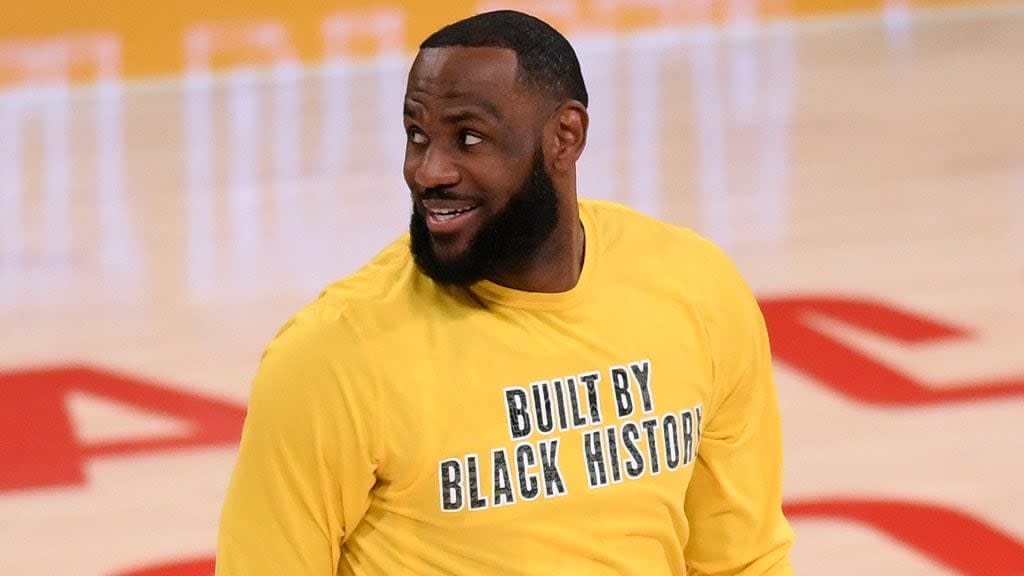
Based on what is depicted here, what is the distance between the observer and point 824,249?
17.6 feet

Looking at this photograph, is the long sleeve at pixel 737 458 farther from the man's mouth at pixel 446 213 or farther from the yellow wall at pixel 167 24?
the yellow wall at pixel 167 24

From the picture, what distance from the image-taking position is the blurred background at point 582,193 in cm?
382

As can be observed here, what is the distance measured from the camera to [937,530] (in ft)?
11.9

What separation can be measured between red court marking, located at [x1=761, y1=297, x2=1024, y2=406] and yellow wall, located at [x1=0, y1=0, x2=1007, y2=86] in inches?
133

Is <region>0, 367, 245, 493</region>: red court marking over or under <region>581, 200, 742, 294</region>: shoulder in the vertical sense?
under

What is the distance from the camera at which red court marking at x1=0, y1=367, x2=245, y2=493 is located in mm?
3955

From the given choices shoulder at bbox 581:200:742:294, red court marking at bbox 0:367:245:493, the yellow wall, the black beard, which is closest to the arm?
the black beard

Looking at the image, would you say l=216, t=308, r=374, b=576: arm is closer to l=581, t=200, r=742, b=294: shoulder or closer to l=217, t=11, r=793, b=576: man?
l=217, t=11, r=793, b=576: man

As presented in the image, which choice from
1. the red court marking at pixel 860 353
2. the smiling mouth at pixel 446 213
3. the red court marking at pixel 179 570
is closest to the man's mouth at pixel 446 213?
the smiling mouth at pixel 446 213

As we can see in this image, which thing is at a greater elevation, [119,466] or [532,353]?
[532,353]

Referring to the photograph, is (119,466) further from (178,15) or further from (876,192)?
(178,15)

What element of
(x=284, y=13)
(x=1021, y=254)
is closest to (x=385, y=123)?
(x=284, y=13)

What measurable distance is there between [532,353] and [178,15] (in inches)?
232

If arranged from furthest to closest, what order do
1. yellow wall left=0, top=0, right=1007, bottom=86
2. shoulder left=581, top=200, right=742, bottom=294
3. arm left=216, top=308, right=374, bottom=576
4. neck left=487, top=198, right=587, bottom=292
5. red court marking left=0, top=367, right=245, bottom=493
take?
yellow wall left=0, top=0, right=1007, bottom=86, red court marking left=0, top=367, right=245, bottom=493, shoulder left=581, top=200, right=742, bottom=294, neck left=487, top=198, right=587, bottom=292, arm left=216, top=308, right=374, bottom=576
